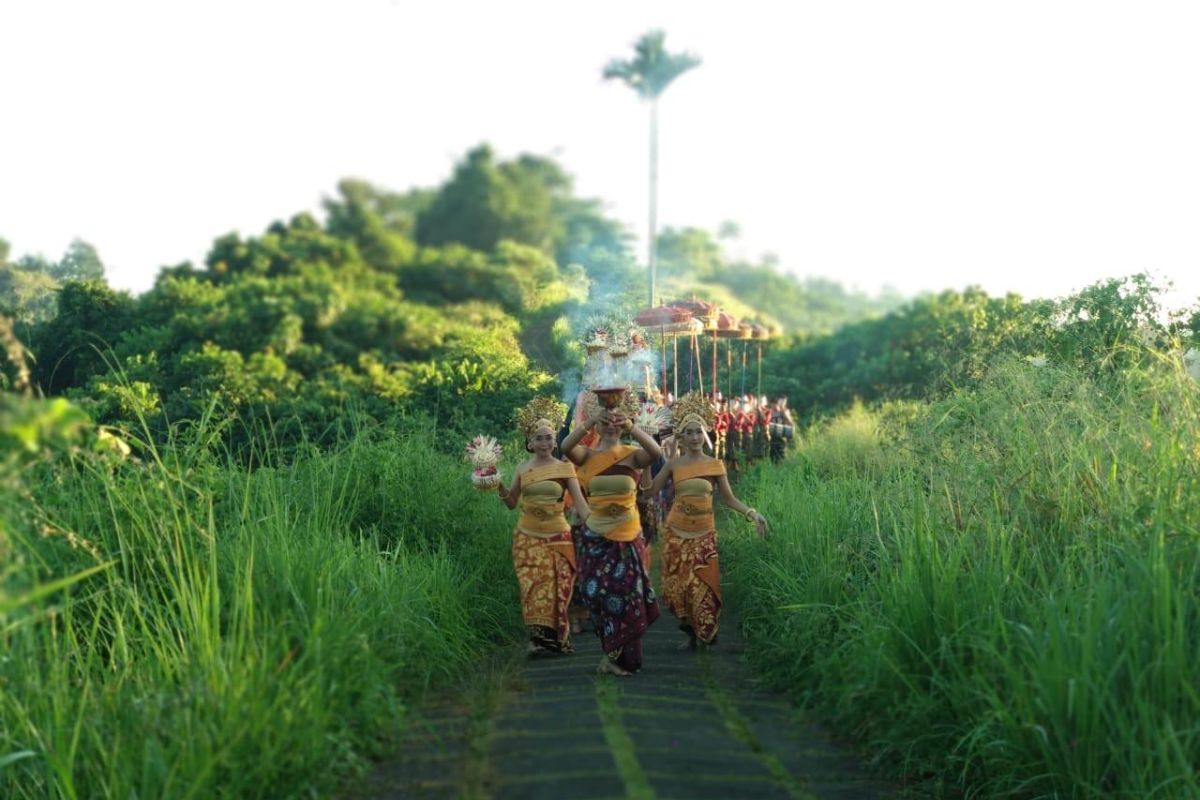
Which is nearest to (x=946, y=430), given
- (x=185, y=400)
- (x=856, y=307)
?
(x=185, y=400)

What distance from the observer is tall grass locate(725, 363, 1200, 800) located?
4840mm

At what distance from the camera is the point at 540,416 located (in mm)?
7996

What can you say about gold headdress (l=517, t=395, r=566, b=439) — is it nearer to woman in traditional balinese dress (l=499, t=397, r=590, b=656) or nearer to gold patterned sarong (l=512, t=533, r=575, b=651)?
woman in traditional balinese dress (l=499, t=397, r=590, b=656)

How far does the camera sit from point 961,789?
5.35 meters

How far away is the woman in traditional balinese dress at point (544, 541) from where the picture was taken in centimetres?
763

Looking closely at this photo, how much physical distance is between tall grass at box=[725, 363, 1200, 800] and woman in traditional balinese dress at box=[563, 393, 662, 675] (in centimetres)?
74

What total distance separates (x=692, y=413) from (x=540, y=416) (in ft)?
3.21

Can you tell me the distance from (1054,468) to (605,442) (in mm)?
2650

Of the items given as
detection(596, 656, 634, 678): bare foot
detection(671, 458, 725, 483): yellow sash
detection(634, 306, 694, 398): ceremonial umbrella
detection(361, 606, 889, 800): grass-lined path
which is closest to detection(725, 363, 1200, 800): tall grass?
detection(361, 606, 889, 800): grass-lined path

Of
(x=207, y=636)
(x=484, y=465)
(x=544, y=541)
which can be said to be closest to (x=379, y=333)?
(x=484, y=465)

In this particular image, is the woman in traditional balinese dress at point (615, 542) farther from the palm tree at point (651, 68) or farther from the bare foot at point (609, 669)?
the palm tree at point (651, 68)

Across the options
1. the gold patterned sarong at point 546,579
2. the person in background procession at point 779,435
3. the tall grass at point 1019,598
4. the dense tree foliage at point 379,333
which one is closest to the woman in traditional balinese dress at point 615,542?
the gold patterned sarong at point 546,579

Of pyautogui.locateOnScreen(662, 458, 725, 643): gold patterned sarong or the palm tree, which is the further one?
the palm tree

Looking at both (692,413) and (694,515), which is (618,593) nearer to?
(694,515)
